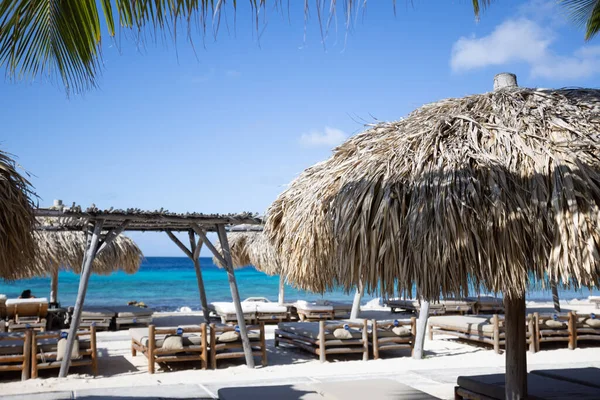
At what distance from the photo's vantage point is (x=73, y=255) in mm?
14094

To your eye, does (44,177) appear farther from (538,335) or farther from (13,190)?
(538,335)

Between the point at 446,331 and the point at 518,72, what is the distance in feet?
26.6

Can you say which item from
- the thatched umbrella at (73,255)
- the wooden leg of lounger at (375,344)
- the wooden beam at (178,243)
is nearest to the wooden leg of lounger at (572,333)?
the wooden leg of lounger at (375,344)

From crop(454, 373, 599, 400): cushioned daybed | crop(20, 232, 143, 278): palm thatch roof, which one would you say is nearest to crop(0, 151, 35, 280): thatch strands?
crop(454, 373, 599, 400): cushioned daybed

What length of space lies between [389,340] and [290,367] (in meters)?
1.91

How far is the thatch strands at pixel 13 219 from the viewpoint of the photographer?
13.2 feet

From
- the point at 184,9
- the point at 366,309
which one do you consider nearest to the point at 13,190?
the point at 184,9

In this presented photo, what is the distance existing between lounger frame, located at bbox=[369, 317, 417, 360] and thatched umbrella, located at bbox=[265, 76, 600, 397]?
5612 millimetres

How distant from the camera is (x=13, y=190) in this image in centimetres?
415

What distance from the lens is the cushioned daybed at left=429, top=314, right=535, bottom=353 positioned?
388 inches

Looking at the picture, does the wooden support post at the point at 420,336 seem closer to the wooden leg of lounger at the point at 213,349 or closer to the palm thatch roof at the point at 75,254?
the wooden leg of lounger at the point at 213,349

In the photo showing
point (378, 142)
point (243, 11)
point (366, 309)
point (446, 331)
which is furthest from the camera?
point (366, 309)

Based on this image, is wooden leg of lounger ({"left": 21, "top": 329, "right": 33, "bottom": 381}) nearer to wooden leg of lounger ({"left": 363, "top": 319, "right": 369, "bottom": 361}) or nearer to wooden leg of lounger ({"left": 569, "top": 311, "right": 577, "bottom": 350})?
wooden leg of lounger ({"left": 363, "top": 319, "right": 369, "bottom": 361})

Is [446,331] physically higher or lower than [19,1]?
lower
